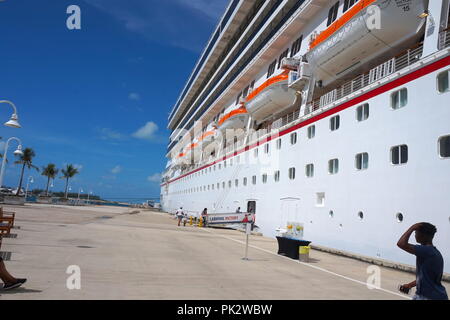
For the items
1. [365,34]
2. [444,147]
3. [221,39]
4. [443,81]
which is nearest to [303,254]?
[444,147]

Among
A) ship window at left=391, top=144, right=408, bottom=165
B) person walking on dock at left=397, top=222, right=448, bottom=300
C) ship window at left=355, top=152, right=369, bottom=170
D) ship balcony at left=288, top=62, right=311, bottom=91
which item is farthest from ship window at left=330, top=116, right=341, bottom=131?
person walking on dock at left=397, top=222, right=448, bottom=300

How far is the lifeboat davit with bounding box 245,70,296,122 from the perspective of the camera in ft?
→ 71.5

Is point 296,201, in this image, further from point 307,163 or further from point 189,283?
point 189,283

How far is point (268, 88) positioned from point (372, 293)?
17.2 meters

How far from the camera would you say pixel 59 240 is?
11.8 metres

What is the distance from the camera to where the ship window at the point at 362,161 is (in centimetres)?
1348

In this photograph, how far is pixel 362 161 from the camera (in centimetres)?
1374

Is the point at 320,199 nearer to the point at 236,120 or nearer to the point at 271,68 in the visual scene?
the point at 271,68

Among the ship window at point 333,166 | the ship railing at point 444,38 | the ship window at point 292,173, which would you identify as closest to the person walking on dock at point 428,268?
the ship railing at point 444,38

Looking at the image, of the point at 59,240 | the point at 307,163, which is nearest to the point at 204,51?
the point at 307,163

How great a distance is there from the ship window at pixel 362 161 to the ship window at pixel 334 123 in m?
2.31

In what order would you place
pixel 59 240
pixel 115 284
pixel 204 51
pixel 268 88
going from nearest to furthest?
pixel 115 284
pixel 59 240
pixel 268 88
pixel 204 51

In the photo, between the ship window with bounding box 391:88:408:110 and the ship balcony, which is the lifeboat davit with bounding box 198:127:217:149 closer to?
the ship balcony

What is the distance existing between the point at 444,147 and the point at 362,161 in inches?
147
